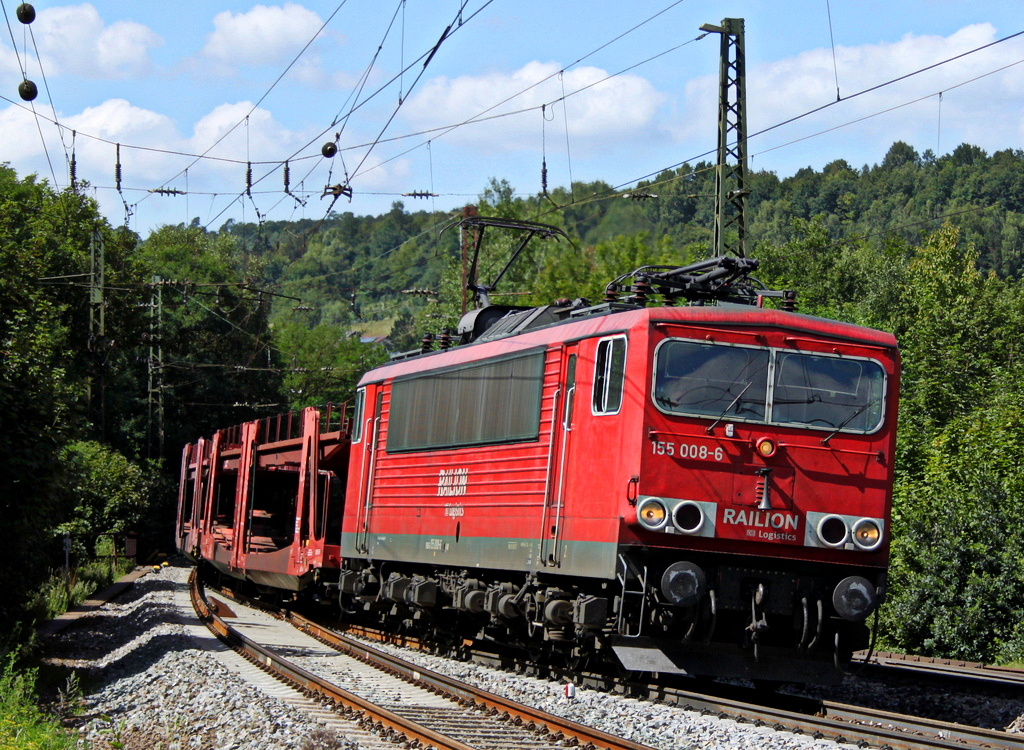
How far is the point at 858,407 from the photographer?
38.4 feet

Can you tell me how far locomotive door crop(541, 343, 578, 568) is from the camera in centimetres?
1227

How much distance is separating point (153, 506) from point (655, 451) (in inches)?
1598

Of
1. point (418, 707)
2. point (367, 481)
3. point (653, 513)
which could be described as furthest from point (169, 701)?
point (367, 481)

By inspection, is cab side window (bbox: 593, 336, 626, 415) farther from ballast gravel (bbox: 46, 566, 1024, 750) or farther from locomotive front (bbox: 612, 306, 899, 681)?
ballast gravel (bbox: 46, 566, 1024, 750)

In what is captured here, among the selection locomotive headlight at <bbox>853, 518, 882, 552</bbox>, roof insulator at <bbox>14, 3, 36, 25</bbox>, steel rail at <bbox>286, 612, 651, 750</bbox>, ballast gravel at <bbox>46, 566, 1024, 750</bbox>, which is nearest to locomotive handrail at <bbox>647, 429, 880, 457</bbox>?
locomotive headlight at <bbox>853, 518, 882, 552</bbox>

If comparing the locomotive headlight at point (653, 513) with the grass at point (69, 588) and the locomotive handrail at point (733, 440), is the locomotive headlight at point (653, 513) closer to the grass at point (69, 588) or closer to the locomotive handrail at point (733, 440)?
the locomotive handrail at point (733, 440)

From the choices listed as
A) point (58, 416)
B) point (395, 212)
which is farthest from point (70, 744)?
point (395, 212)

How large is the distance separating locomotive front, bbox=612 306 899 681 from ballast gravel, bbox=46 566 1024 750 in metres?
0.90

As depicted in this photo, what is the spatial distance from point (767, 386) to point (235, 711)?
18.6 feet

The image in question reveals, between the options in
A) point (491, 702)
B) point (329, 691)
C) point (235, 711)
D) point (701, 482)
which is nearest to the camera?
point (235, 711)

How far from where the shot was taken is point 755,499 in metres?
11.2

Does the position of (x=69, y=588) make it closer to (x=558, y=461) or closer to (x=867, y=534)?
(x=558, y=461)

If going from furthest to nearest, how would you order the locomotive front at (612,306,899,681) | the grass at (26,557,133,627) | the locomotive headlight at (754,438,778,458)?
the grass at (26,557,133,627), the locomotive headlight at (754,438,778,458), the locomotive front at (612,306,899,681)

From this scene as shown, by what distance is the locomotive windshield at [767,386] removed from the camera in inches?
445
